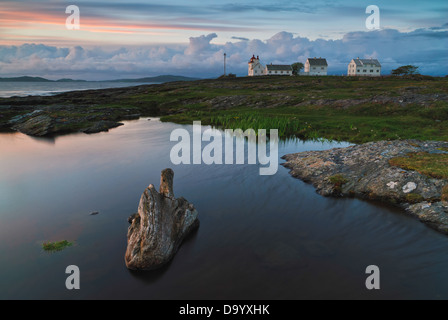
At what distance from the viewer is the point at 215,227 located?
15.9 metres

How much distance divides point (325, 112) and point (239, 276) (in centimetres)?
4784

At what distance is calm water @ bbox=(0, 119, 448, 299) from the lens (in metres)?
11.1

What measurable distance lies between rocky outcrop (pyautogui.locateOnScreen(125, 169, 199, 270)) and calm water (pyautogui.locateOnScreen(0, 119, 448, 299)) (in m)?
0.47

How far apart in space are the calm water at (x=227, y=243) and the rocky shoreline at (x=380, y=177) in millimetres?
1012

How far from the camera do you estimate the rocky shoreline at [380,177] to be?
54.8 feet

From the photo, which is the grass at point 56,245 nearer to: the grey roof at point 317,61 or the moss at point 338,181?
the moss at point 338,181

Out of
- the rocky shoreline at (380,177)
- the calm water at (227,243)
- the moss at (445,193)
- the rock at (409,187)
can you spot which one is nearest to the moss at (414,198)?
the rocky shoreline at (380,177)

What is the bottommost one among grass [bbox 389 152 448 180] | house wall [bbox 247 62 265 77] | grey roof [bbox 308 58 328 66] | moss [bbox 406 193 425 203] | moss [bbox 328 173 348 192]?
moss [bbox 406 193 425 203]

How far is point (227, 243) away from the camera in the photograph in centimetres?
1427

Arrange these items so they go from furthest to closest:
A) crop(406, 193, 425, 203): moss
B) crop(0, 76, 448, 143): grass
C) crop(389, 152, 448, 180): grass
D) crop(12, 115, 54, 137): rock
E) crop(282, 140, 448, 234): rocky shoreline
→ 1. crop(12, 115, 54, 137): rock
2. crop(0, 76, 448, 143): grass
3. crop(389, 152, 448, 180): grass
4. crop(406, 193, 425, 203): moss
5. crop(282, 140, 448, 234): rocky shoreline

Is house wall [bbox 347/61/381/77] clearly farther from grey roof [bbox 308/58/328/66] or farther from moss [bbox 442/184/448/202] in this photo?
moss [bbox 442/184/448/202]

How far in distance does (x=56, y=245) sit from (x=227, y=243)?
329 inches

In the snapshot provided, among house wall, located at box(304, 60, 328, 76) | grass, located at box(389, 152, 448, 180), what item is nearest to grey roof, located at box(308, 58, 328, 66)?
house wall, located at box(304, 60, 328, 76)
